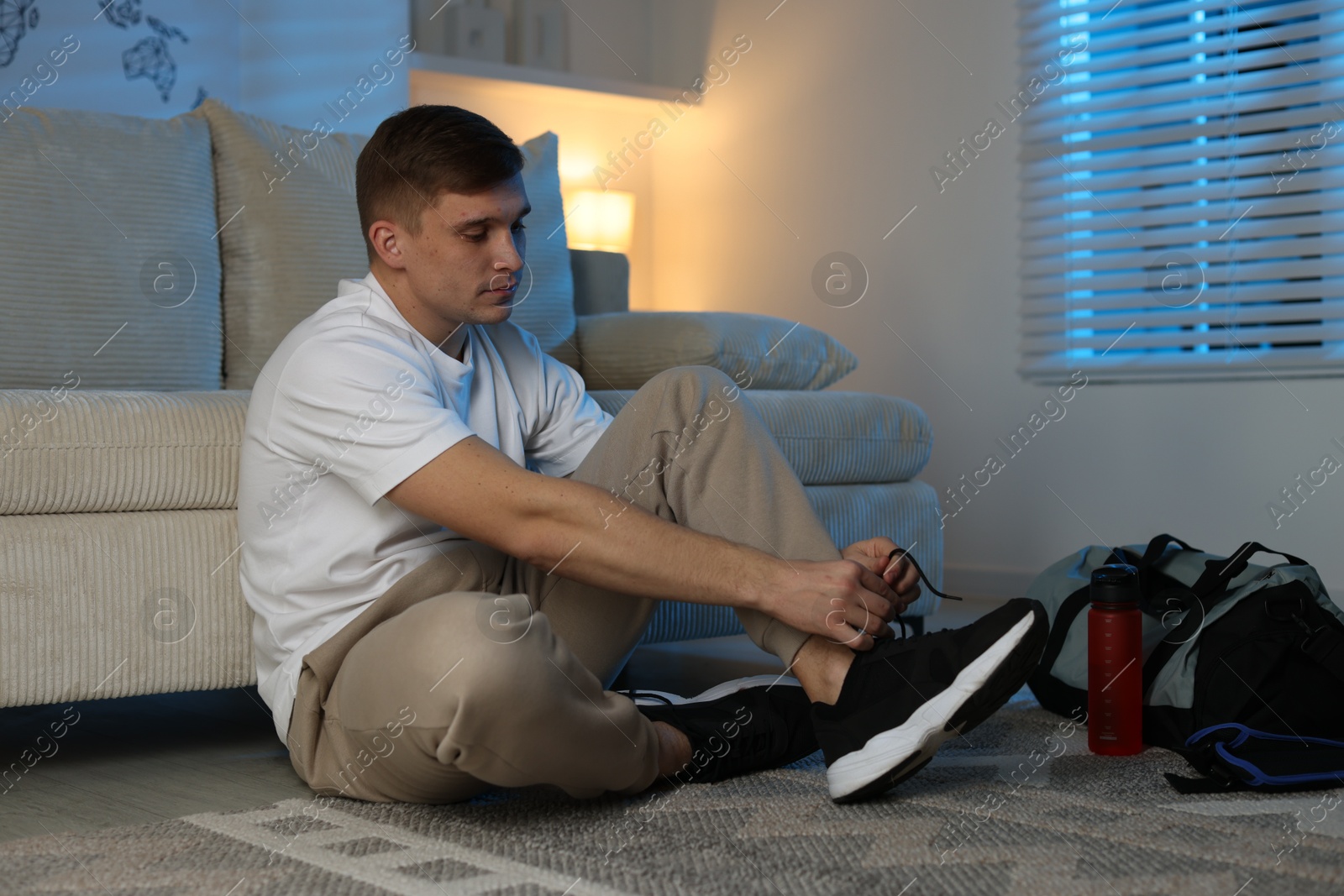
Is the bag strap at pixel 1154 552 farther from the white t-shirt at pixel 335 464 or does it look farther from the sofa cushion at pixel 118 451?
the sofa cushion at pixel 118 451

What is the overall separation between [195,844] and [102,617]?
1.35 ft

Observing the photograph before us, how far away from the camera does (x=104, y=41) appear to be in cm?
298

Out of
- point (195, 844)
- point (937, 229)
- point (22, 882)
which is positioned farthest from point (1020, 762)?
point (937, 229)

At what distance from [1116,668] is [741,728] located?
1.53 feet

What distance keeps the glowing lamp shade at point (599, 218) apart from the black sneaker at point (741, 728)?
2.44 m

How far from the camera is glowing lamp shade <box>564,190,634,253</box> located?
3.76 meters

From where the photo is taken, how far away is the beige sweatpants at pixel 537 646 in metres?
1.08

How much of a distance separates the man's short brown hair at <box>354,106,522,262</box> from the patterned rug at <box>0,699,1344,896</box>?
617 millimetres

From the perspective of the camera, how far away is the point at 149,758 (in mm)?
1587

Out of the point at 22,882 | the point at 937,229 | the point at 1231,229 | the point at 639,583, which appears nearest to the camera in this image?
the point at 22,882

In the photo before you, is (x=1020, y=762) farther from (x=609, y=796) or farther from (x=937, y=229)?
(x=937, y=229)

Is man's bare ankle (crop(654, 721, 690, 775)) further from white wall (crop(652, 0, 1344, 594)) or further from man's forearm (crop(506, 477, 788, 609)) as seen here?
white wall (crop(652, 0, 1344, 594))

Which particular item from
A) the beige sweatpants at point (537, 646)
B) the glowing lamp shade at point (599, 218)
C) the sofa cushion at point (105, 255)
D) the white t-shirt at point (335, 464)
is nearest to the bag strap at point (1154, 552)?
the beige sweatpants at point (537, 646)

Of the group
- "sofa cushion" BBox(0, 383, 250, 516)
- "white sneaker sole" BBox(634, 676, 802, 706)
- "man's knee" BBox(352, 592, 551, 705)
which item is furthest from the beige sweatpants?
"sofa cushion" BBox(0, 383, 250, 516)
